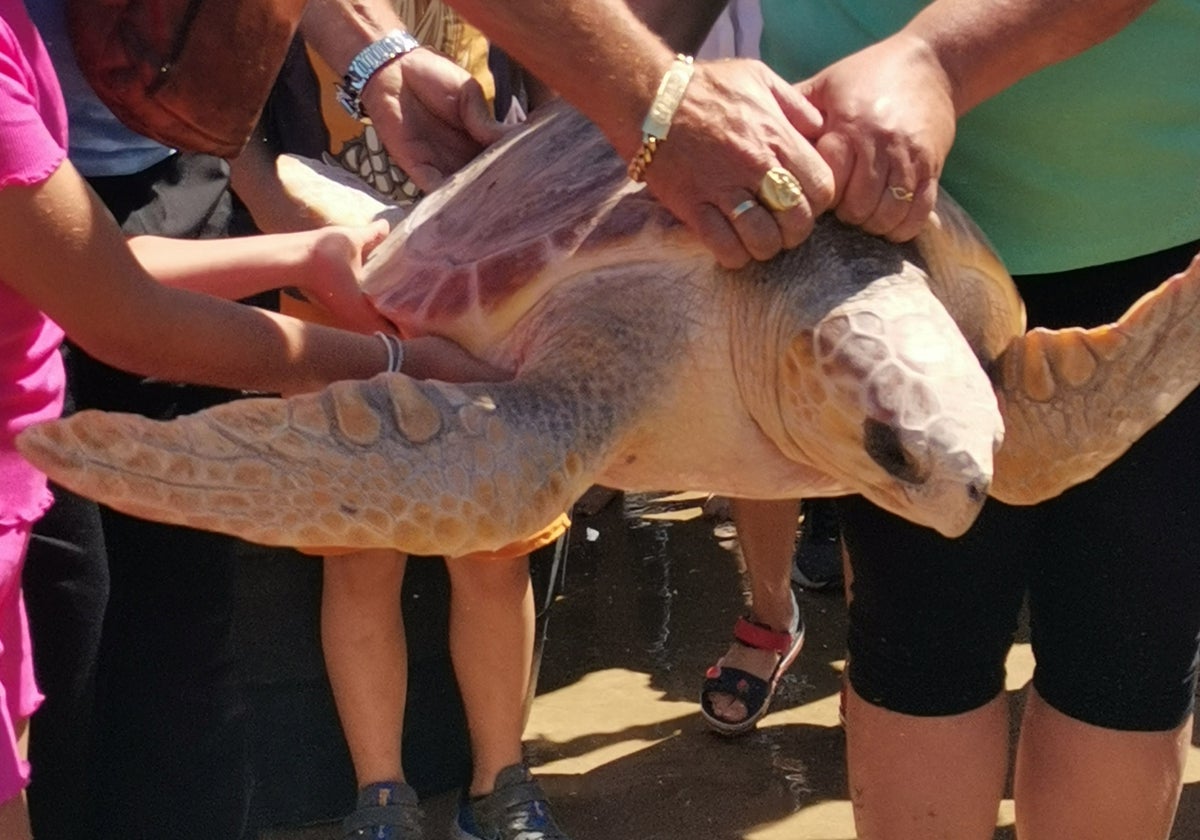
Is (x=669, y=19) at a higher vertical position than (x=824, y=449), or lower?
higher

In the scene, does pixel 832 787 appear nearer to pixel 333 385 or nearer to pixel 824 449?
pixel 824 449

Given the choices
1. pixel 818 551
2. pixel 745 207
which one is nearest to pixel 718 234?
pixel 745 207

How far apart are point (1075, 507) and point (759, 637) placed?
1033mm

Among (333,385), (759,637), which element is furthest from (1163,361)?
(759,637)

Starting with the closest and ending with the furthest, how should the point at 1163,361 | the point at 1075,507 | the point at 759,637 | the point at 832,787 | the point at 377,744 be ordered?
the point at 1163,361 → the point at 1075,507 → the point at 377,744 → the point at 832,787 → the point at 759,637

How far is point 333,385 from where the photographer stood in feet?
3.17

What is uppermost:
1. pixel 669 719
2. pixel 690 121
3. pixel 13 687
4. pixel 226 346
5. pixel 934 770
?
pixel 690 121

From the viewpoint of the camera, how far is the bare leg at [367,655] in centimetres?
176

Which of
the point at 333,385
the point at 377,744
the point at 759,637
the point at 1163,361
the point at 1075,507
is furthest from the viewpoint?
the point at 759,637

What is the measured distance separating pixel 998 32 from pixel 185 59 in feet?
1.84

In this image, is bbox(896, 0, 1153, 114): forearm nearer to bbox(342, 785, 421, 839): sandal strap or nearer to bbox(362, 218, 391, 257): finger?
bbox(362, 218, 391, 257): finger

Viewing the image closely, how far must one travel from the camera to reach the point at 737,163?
38.7 inches

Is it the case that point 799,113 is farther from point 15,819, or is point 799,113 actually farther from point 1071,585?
point 15,819

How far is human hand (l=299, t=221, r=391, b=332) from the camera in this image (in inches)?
46.0
